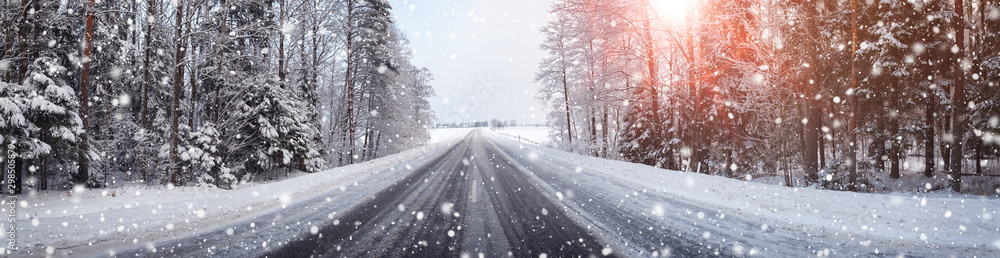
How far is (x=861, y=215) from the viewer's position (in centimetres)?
554

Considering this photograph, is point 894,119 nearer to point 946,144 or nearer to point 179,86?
point 946,144

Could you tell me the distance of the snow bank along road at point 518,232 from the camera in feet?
13.0

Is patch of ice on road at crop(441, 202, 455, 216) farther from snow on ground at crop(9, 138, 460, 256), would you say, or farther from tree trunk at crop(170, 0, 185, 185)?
tree trunk at crop(170, 0, 185, 185)

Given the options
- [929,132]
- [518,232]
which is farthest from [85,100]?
[929,132]

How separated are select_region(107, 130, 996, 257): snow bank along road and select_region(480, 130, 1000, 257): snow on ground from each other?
4 centimetres

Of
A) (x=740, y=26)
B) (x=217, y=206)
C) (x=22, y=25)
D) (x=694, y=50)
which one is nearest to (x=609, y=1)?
(x=694, y=50)

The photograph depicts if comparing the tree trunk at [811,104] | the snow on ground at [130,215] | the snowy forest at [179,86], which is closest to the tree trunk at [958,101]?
the tree trunk at [811,104]

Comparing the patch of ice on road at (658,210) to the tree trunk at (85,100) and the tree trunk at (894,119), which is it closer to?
the tree trunk at (85,100)

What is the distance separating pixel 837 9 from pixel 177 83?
21.5 m

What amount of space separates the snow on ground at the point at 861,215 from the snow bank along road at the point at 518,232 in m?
0.04

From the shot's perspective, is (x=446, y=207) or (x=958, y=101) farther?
(x=958, y=101)

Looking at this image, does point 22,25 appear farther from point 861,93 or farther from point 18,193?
point 861,93

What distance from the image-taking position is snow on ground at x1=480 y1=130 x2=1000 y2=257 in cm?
419

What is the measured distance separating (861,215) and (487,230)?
559cm
